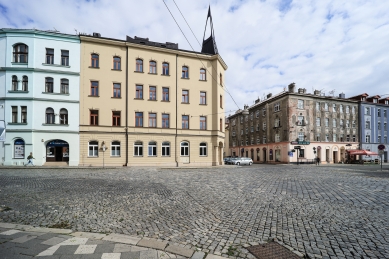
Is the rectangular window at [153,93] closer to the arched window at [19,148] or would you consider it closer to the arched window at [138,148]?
the arched window at [138,148]

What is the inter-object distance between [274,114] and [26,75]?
45.3 m

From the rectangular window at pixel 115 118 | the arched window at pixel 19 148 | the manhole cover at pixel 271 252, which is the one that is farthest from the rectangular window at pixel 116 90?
the manhole cover at pixel 271 252

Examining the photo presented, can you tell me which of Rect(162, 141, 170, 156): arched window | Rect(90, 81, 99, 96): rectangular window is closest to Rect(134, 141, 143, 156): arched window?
Rect(162, 141, 170, 156): arched window

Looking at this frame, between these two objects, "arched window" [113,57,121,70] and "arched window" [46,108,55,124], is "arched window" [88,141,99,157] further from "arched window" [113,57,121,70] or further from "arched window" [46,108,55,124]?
"arched window" [113,57,121,70]

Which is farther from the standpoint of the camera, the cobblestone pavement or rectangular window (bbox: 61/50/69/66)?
rectangular window (bbox: 61/50/69/66)

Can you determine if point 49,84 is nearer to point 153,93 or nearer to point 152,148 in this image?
point 153,93

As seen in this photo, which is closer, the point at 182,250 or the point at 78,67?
the point at 182,250

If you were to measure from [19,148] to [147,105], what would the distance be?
15408 mm

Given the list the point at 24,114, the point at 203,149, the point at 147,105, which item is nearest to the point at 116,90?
the point at 147,105

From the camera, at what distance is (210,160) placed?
31.1m

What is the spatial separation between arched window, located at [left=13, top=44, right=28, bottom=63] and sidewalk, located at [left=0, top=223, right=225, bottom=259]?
2877cm

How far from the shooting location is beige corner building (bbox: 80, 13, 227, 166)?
27547mm

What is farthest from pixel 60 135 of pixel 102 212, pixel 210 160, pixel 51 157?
pixel 102 212

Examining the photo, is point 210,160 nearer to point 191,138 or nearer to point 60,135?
point 191,138
